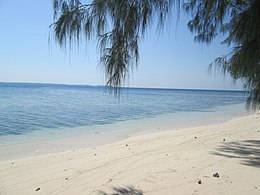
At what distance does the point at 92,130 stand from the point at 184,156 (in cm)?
766

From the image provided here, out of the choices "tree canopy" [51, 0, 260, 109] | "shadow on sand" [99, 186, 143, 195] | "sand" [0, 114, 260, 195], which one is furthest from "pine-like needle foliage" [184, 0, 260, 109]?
"shadow on sand" [99, 186, 143, 195]

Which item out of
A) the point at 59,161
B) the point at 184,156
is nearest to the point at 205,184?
the point at 184,156

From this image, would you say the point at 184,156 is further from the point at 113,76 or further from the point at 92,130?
the point at 92,130

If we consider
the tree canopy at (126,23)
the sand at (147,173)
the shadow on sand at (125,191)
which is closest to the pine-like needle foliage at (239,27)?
the tree canopy at (126,23)

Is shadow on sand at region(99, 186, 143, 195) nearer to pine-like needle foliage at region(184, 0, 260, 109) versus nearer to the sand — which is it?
the sand

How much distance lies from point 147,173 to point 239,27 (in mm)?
2677

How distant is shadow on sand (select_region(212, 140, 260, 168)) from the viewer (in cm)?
472

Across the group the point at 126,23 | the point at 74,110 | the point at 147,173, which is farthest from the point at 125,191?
the point at 74,110

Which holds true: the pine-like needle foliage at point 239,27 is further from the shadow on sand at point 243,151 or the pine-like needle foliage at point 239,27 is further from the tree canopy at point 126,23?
the shadow on sand at point 243,151

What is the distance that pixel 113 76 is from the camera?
8.62 ft

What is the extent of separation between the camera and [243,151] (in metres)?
5.56

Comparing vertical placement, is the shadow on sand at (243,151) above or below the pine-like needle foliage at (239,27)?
below

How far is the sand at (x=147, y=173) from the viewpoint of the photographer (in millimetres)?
3569

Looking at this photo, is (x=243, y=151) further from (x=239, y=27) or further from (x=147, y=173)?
(x=239, y=27)
